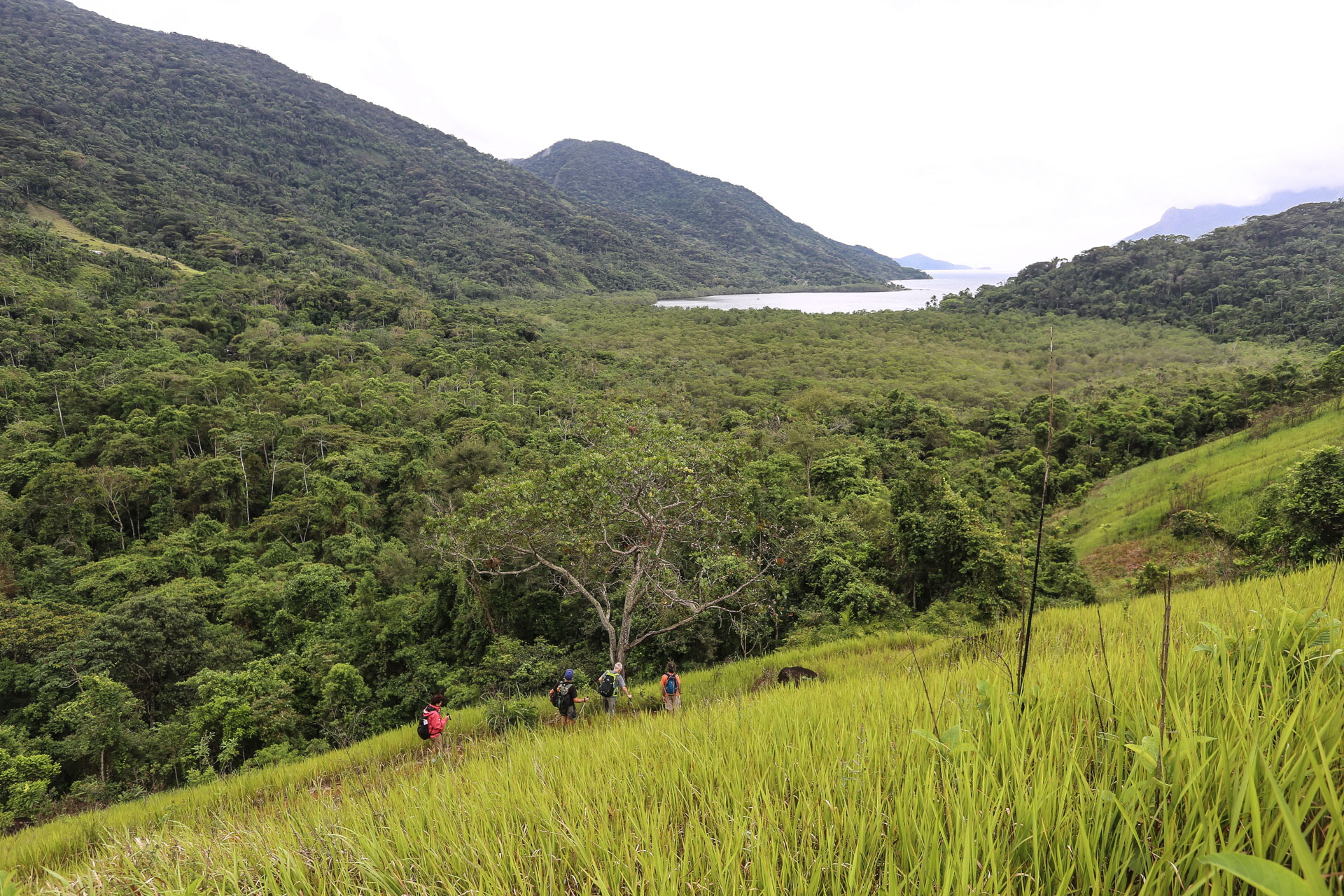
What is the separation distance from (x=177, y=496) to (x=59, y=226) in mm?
73782

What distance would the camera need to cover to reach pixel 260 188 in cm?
13150

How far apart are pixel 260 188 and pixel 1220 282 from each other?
601ft

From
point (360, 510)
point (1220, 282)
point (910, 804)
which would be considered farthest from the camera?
point (1220, 282)

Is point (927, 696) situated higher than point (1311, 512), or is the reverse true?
point (927, 696)

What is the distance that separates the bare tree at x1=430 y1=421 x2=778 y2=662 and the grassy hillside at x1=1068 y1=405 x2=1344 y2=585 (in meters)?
9.84

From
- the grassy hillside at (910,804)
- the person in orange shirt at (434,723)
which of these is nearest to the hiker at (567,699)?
the person in orange shirt at (434,723)

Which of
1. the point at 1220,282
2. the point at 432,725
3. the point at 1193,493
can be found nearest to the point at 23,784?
the point at 432,725

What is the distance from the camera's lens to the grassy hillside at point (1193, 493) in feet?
44.7

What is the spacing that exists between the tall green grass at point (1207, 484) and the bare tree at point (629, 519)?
38.0ft

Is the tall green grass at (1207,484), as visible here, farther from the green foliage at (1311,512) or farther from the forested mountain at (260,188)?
the forested mountain at (260,188)

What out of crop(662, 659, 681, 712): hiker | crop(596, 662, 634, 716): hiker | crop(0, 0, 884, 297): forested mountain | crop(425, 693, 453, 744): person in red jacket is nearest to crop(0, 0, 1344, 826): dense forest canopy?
crop(596, 662, 634, 716): hiker

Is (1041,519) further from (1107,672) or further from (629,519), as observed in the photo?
(629,519)

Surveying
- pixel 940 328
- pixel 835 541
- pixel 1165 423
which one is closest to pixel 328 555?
pixel 835 541

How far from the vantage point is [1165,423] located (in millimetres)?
25875
